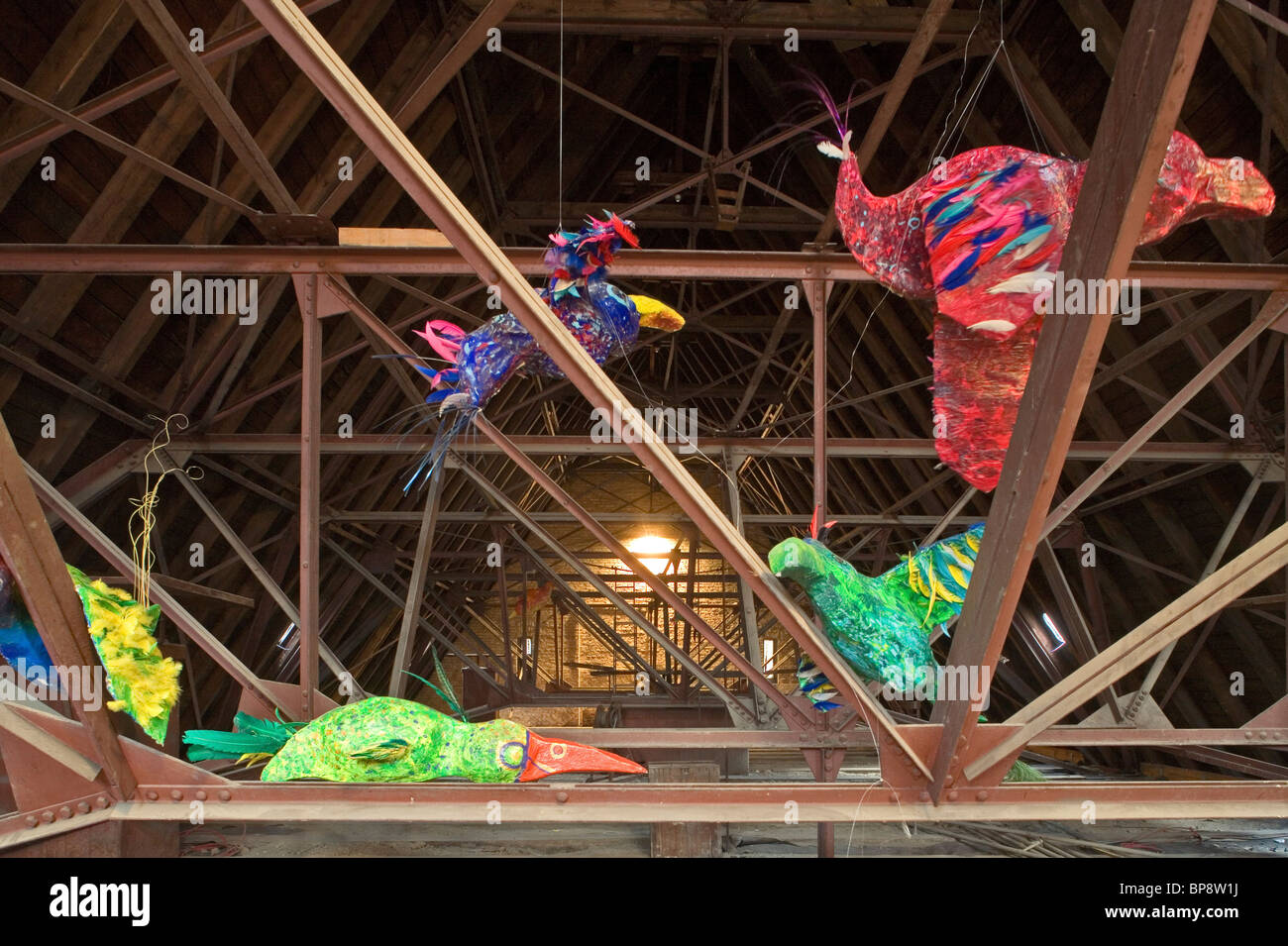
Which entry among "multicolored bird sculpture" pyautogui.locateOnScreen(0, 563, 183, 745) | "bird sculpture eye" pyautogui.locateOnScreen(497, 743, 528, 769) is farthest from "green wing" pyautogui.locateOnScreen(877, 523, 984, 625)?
"multicolored bird sculpture" pyautogui.locateOnScreen(0, 563, 183, 745)

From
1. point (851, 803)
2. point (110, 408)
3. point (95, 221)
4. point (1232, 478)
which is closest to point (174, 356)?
point (110, 408)

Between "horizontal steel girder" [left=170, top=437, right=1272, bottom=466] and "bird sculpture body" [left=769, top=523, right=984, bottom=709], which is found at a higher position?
"horizontal steel girder" [left=170, top=437, right=1272, bottom=466]

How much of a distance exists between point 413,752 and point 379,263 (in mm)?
2059

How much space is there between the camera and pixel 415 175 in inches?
85.4

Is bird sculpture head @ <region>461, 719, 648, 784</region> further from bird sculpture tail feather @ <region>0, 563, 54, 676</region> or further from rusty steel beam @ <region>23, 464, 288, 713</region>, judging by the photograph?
bird sculpture tail feather @ <region>0, 563, 54, 676</region>

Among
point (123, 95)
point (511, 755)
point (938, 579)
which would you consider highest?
point (123, 95)

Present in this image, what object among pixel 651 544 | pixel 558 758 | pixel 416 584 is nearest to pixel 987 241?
pixel 558 758

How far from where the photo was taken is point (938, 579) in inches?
123

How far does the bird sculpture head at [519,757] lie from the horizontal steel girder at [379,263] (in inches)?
75.2

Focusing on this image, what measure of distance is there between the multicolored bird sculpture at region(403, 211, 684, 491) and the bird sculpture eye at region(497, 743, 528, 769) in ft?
3.12

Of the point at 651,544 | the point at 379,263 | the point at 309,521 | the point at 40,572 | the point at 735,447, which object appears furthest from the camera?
the point at 651,544

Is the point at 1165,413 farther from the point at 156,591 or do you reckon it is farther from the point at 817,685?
the point at 156,591

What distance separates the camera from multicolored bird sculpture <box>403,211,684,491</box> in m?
3.04
